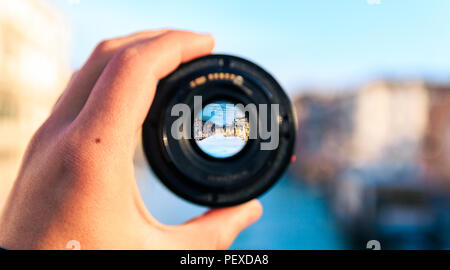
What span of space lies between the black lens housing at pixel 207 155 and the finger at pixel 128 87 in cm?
7

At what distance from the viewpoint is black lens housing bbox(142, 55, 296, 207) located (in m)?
1.06

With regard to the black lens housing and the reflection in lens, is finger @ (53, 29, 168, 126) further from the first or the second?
the reflection in lens

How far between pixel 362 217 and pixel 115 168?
675 inches

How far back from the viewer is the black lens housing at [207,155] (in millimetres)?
1063

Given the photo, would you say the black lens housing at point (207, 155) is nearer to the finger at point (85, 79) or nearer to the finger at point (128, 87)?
the finger at point (128, 87)

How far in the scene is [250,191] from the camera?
108 centimetres

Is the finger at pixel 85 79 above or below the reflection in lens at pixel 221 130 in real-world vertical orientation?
above

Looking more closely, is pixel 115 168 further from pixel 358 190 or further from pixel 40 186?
pixel 358 190

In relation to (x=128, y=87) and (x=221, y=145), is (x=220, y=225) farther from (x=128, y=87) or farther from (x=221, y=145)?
(x=128, y=87)

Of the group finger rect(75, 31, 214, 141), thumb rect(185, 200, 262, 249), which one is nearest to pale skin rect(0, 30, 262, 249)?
finger rect(75, 31, 214, 141)

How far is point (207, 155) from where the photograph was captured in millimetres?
1091

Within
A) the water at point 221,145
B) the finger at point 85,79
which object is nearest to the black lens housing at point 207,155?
the water at point 221,145

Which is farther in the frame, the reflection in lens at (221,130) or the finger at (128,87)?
the reflection in lens at (221,130)
